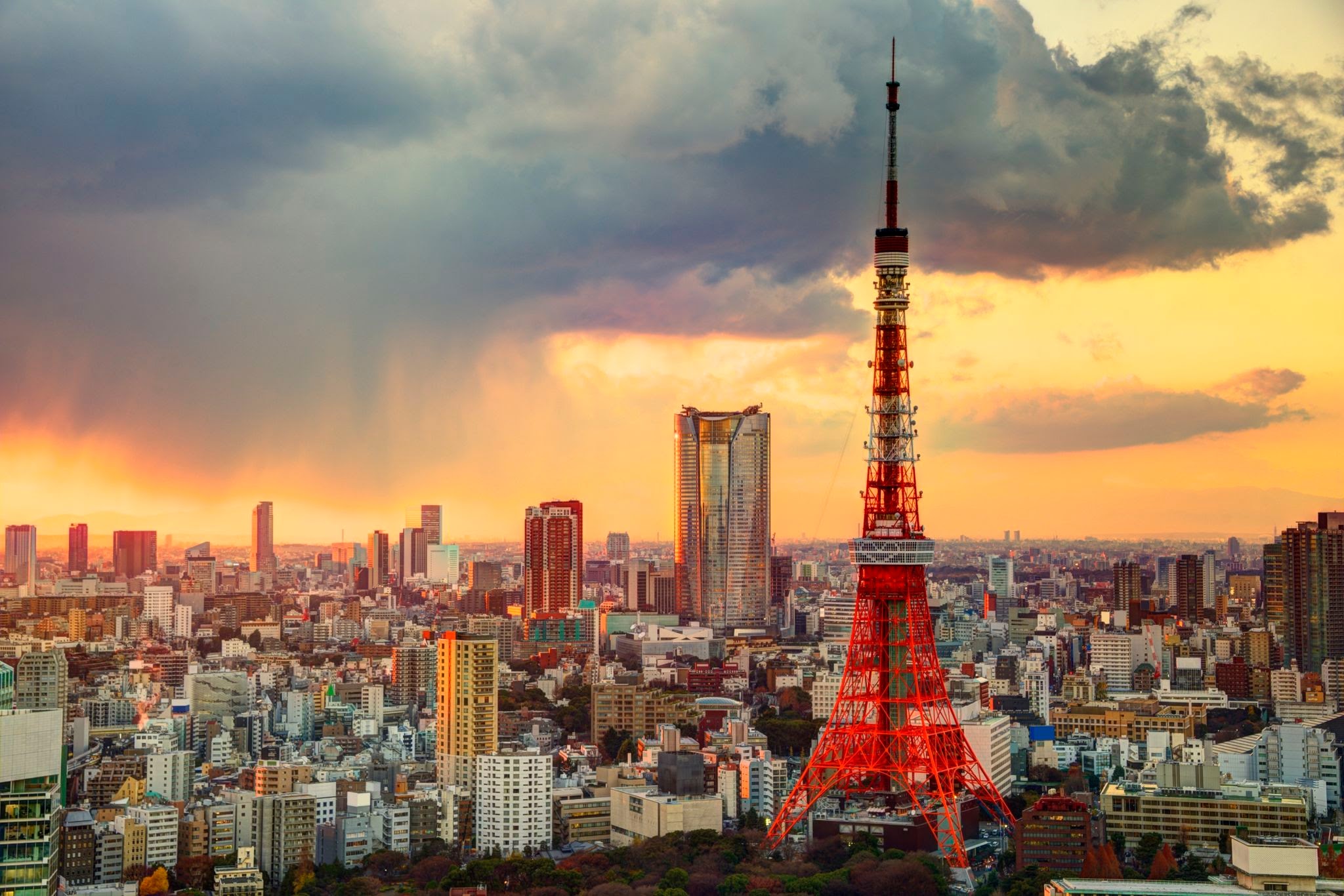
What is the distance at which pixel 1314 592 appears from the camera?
38.3m

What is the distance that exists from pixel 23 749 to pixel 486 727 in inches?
496

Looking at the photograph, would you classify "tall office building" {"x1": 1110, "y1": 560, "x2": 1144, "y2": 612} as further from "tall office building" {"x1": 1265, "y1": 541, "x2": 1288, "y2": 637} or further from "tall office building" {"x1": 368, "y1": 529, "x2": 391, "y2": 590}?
"tall office building" {"x1": 368, "y1": 529, "x2": 391, "y2": 590}

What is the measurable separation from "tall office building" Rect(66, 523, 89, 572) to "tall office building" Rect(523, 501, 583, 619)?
15019mm

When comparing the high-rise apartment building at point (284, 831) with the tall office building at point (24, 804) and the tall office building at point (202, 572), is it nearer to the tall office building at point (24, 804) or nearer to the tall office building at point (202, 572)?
the tall office building at point (24, 804)

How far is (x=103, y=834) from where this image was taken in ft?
60.6

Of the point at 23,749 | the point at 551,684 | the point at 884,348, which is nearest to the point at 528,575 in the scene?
the point at 551,684

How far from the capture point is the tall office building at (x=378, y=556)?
64.6 m

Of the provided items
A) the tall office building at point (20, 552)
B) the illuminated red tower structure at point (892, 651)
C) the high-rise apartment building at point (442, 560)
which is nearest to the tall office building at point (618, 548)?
the high-rise apartment building at point (442, 560)

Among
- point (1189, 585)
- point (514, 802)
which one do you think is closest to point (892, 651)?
point (514, 802)

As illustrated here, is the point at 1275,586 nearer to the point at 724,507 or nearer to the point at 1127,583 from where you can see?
the point at 1127,583

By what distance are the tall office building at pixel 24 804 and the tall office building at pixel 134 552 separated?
38619 mm

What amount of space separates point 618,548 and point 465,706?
46.8 metres

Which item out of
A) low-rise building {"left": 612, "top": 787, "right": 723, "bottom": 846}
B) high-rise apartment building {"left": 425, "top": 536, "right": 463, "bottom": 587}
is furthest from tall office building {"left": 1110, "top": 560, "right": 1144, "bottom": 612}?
low-rise building {"left": 612, "top": 787, "right": 723, "bottom": 846}

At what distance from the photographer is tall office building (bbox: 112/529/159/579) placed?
163ft
